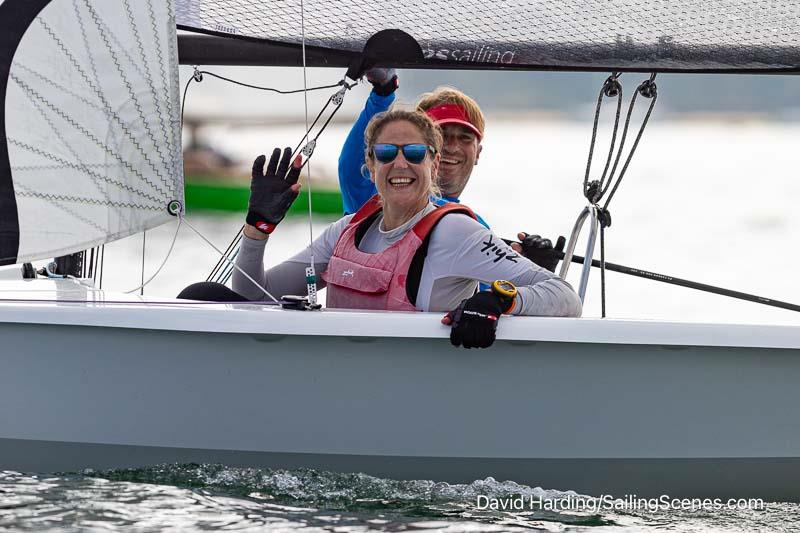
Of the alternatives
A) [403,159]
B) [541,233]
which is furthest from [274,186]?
[541,233]

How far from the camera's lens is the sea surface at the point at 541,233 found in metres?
2.82

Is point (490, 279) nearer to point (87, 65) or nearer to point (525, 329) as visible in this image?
point (525, 329)

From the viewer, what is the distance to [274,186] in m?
3.15

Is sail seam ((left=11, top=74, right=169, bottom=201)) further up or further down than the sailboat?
further up

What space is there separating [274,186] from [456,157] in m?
0.63

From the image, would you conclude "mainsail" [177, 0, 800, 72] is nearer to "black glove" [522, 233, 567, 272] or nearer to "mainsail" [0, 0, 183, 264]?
"mainsail" [0, 0, 183, 264]

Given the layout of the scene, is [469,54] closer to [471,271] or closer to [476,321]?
[471,271]

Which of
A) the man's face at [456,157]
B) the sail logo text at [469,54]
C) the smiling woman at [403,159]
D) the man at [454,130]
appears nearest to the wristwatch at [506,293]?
the smiling woman at [403,159]

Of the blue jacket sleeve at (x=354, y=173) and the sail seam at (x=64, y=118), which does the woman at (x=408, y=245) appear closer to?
the sail seam at (x=64, y=118)

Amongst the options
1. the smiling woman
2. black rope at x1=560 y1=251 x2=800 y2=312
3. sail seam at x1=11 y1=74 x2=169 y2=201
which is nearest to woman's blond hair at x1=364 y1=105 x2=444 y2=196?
the smiling woman

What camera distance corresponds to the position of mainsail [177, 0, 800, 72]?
3.45 meters

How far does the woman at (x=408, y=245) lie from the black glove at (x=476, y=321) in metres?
0.04

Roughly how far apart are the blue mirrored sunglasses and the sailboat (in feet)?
1.35

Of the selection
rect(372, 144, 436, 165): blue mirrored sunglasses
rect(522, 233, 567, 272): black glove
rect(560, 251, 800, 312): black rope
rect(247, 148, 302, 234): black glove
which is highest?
rect(372, 144, 436, 165): blue mirrored sunglasses
